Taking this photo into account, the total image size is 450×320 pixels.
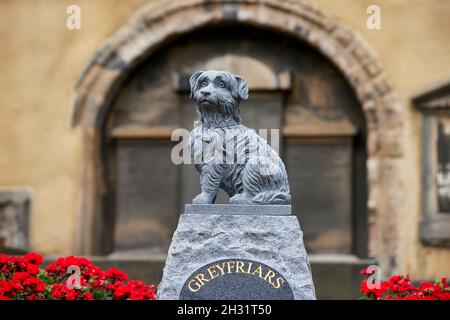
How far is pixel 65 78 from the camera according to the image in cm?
1102

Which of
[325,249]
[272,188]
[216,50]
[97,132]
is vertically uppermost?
[216,50]

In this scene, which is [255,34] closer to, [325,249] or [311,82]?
[311,82]

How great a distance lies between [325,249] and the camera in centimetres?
1124

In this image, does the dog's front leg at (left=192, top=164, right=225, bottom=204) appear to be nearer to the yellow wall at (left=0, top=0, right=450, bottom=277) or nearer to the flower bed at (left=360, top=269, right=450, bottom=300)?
the flower bed at (left=360, top=269, right=450, bottom=300)

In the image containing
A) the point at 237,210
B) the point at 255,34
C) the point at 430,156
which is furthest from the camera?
the point at 255,34

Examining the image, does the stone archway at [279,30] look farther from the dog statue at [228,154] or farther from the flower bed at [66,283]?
the dog statue at [228,154]

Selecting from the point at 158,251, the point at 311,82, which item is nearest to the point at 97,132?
the point at 158,251

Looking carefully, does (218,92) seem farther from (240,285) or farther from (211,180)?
(240,285)

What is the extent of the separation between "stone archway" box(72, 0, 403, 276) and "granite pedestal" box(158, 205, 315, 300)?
4636 millimetres

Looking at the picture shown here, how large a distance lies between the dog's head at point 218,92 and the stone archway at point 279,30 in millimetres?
4465

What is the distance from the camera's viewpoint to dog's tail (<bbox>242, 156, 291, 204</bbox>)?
6336mm

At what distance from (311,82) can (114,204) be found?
9.47 ft

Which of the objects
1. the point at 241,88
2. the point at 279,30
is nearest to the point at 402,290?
the point at 241,88

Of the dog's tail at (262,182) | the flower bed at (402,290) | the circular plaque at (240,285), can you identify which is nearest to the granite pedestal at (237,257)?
the circular plaque at (240,285)
